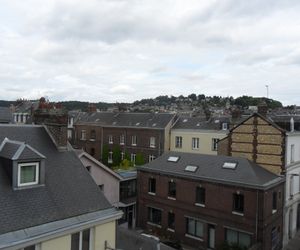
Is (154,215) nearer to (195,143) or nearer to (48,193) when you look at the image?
(48,193)

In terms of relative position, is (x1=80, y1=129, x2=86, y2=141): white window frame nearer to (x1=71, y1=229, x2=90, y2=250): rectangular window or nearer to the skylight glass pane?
the skylight glass pane

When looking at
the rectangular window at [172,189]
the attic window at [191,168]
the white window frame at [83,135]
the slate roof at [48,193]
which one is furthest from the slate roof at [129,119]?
the slate roof at [48,193]

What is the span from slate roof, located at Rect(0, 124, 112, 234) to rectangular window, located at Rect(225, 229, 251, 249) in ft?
44.7

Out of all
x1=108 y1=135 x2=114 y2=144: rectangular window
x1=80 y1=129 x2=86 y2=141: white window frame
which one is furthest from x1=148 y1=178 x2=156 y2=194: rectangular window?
x1=80 y1=129 x2=86 y2=141: white window frame

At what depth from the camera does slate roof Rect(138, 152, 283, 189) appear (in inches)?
909

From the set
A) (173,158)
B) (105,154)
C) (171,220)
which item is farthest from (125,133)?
(171,220)

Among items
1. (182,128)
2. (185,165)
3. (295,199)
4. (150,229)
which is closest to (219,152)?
(185,165)

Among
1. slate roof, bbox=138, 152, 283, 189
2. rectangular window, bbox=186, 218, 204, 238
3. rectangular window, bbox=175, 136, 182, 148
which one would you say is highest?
rectangular window, bbox=175, 136, 182, 148

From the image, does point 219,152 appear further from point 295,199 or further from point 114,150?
point 114,150

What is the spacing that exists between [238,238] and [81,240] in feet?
48.7

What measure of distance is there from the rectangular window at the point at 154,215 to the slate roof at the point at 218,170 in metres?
3.35

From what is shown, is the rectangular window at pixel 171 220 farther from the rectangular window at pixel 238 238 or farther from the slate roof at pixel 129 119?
the slate roof at pixel 129 119

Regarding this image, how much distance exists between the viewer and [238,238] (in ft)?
76.0

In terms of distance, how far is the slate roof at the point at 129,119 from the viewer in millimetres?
48638
